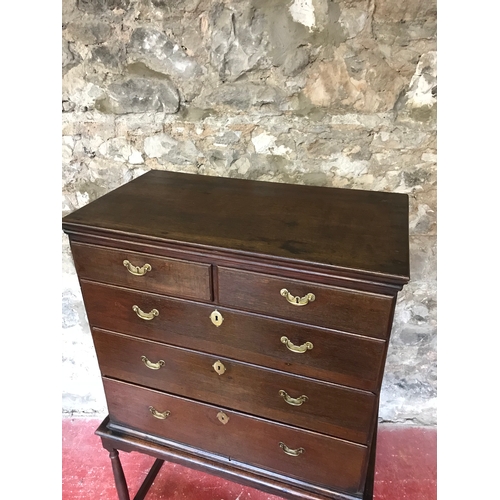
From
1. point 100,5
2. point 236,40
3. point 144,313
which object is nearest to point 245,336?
point 144,313

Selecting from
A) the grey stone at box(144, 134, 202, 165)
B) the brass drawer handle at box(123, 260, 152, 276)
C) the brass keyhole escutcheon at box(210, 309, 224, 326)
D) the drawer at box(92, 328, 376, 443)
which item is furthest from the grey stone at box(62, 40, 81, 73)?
the brass keyhole escutcheon at box(210, 309, 224, 326)

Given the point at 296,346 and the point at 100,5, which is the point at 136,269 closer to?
the point at 296,346

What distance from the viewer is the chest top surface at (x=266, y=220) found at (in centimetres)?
110

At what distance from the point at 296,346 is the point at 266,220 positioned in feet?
1.22

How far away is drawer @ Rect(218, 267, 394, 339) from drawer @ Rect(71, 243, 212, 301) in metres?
0.07

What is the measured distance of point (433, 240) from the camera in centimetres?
170

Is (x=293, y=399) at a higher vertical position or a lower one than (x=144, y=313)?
lower

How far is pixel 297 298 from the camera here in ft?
→ 3.69

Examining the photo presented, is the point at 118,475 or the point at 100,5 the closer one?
the point at 100,5

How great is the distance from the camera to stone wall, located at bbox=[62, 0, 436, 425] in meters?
1.43

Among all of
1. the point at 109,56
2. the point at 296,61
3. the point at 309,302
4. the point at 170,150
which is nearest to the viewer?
the point at 309,302

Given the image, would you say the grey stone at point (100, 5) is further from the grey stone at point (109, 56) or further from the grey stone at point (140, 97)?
the grey stone at point (140, 97)

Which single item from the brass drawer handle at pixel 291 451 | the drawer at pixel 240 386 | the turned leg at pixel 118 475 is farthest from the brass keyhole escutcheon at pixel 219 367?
the turned leg at pixel 118 475

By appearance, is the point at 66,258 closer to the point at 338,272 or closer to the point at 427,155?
the point at 338,272
